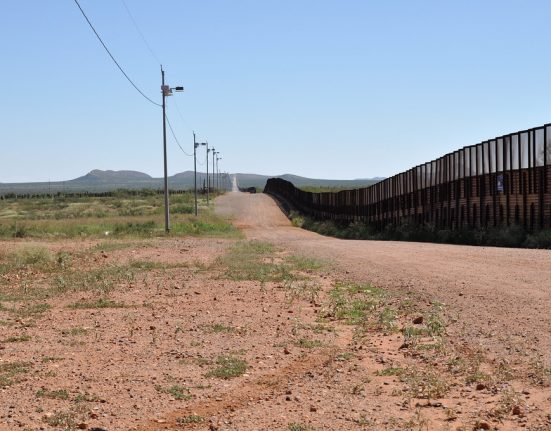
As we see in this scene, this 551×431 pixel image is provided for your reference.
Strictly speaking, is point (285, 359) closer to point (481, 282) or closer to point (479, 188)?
point (481, 282)

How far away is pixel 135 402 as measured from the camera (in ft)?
24.7

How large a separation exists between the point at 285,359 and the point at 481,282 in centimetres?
622

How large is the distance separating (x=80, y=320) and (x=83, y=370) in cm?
359

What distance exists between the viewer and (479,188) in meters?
29.5

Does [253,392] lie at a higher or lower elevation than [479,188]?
lower

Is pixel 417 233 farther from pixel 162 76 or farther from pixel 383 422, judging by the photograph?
pixel 383 422

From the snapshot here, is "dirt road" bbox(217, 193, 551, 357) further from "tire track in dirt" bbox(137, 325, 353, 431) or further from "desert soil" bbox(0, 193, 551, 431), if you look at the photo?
"tire track in dirt" bbox(137, 325, 353, 431)

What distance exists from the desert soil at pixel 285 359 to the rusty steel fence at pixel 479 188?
992 centimetres

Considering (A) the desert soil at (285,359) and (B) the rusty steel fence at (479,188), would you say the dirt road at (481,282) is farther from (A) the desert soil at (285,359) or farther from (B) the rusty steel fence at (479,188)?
(B) the rusty steel fence at (479,188)

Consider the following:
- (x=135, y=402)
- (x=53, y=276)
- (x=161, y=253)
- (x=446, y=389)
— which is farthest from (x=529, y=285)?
(x=161, y=253)

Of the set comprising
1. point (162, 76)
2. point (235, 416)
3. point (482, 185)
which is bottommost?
point (235, 416)

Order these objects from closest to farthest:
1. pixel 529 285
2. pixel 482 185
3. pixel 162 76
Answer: pixel 529 285, pixel 482 185, pixel 162 76

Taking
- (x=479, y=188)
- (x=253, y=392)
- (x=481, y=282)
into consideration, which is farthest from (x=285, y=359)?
(x=479, y=188)

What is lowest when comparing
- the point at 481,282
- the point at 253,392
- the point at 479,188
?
the point at 253,392
